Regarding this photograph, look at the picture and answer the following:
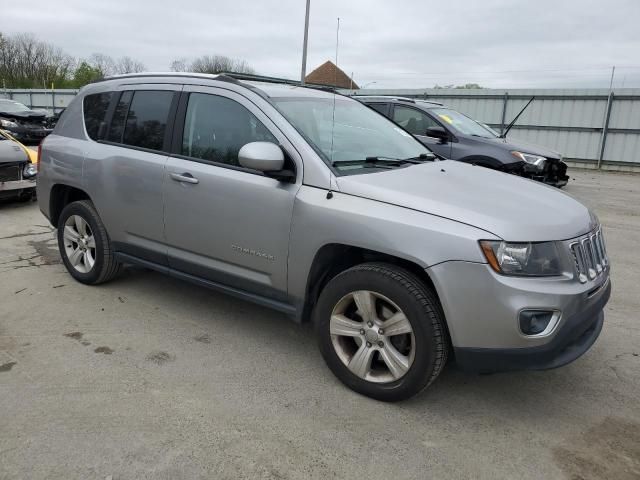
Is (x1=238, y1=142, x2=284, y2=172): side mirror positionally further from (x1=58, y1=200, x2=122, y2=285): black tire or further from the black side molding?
(x1=58, y1=200, x2=122, y2=285): black tire

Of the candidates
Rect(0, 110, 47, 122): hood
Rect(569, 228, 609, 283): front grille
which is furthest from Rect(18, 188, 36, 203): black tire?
Rect(0, 110, 47, 122): hood

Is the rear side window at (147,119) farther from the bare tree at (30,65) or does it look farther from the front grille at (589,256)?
the bare tree at (30,65)

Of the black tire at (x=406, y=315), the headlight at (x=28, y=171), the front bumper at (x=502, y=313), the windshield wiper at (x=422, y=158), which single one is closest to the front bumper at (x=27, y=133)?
the headlight at (x=28, y=171)

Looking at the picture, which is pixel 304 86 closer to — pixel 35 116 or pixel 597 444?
pixel 597 444

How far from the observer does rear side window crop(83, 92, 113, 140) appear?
4.51 m

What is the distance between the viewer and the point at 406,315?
2.80 meters

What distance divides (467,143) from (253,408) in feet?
22.2

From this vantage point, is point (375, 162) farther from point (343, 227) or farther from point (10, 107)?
point (10, 107)

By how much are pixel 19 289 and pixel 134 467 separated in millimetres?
2931

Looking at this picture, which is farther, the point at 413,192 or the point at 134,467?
the point at 413,192

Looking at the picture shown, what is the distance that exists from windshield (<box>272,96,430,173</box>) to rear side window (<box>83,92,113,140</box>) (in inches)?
71.7

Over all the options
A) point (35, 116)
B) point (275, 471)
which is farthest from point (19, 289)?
point (35, 116)

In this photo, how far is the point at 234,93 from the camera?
3637 mm

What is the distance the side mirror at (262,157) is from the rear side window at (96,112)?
A: 196 cm
